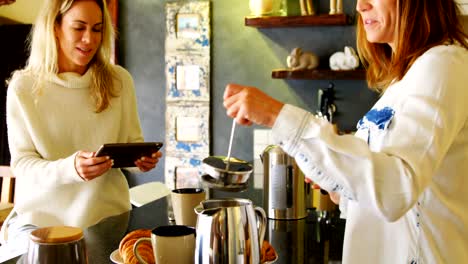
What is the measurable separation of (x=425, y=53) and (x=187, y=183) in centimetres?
271

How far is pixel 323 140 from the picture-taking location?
886 millimetres

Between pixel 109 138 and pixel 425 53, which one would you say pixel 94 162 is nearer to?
pixel 109 138

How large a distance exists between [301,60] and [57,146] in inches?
66.6

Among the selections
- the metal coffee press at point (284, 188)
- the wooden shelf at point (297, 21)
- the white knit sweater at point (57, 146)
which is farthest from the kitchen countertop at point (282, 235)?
the wooden shelf at point (297, 21)

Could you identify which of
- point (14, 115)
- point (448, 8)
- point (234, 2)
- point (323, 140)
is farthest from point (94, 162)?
point (234, 2)

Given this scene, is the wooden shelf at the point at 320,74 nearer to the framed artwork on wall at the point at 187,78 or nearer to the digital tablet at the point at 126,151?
the framed artwork on wall at the point at 187,78

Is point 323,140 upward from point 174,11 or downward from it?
downward

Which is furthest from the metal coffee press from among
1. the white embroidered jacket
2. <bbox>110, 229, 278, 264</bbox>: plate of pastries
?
the white embroidered jacket

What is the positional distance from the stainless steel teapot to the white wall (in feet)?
10.3

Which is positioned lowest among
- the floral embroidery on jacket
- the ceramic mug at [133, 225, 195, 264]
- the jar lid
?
the ceramic mug at [133, 225, 195, 264]

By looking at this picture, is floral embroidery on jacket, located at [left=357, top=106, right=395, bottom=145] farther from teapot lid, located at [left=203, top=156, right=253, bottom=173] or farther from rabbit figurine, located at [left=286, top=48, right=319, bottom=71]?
rabbit figurine, located at [left=286, top=48, right=319, bottom=71]

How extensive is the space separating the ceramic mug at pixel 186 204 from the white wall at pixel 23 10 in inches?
110

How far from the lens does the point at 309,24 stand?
10.5 ft

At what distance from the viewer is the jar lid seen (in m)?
0.82
